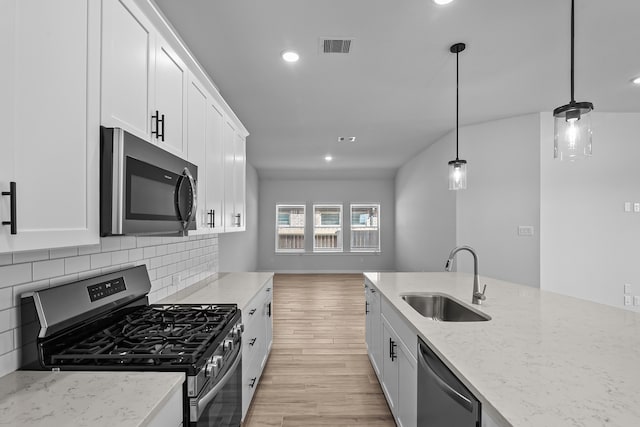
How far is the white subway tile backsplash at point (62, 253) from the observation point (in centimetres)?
136

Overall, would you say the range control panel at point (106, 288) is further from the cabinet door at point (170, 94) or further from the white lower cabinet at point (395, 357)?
the white lower cabinet at point (395, 357)

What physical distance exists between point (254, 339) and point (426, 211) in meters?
4.90

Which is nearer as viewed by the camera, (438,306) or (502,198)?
(438,306)

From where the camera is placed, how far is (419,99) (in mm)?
3871

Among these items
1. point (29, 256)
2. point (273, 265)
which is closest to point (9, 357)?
point (29, 256)

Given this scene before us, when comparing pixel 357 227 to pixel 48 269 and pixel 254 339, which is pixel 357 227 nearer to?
pixel 254 339

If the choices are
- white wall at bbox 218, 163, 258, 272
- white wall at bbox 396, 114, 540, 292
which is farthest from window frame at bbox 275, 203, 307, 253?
white wall at bbox 396, 114, 540, 292

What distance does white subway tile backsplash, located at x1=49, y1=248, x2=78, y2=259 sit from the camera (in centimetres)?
136

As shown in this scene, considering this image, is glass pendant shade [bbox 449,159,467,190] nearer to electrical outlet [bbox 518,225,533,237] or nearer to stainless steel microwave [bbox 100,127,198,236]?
electrical outlet [bbox 518,225,533,237]

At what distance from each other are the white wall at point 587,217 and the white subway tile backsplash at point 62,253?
511 cm

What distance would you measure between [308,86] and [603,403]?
330 cm

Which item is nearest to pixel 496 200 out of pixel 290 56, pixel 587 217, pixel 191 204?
pixel 587 217

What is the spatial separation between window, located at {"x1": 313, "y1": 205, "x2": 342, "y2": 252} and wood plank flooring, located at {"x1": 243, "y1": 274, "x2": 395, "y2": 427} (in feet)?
12.8

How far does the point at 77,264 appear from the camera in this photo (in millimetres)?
1501
